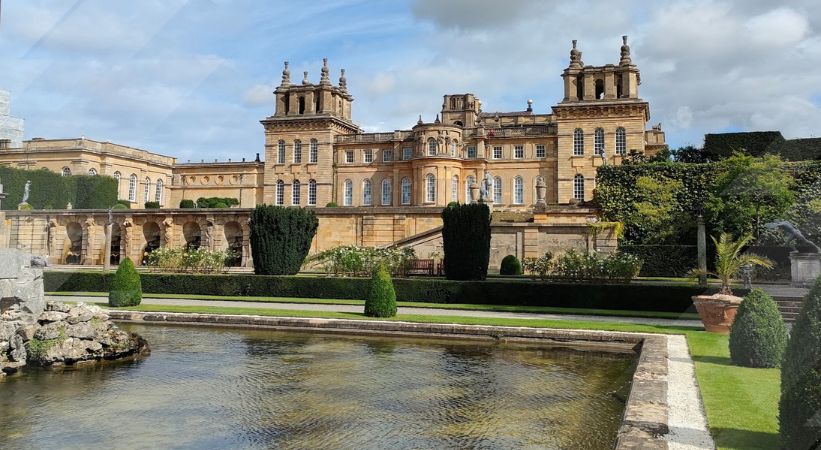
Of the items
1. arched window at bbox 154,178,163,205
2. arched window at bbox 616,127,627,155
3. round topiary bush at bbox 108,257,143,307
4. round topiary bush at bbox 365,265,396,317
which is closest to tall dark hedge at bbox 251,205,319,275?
round topiary bush at bbox 108,257,143,307

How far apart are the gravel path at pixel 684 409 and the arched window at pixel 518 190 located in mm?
39891

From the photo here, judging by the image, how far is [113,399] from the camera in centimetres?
805

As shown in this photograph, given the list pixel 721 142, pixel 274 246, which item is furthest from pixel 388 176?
pixel 274 246

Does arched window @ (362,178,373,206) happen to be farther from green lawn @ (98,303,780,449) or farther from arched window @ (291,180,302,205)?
green lawn @ (98,303,780,449)

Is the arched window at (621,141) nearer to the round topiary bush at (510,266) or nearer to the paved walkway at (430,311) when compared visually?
Answer: the round topiary bush at (510,266)

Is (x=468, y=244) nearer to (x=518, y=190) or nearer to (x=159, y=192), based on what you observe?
(x=518, y=190)

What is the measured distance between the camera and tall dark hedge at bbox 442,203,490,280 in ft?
74.5

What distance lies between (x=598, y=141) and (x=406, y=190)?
52.0 ft

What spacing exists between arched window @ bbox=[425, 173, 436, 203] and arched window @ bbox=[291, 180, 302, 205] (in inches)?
464

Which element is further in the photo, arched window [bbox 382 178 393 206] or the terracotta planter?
arched window [bbox 382 178 393 206]

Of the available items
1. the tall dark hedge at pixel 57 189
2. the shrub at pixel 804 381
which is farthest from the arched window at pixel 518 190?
the shrub at pixel 804 381

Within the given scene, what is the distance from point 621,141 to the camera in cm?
4575

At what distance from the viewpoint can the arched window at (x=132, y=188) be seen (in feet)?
198

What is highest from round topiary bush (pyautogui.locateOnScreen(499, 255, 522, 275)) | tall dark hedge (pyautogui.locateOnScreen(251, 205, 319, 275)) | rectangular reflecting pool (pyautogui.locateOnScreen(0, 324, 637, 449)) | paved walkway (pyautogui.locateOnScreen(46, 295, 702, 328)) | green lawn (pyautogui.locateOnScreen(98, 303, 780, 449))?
tall dark hedge (pyautogui.locateOnScreen(251, 205, 319, 275))
